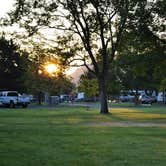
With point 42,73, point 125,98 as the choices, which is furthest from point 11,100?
point 125,98

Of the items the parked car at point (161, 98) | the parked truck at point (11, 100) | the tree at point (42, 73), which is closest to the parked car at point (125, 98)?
the parked car at point (161, 98)

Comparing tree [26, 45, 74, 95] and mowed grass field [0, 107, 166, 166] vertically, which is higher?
tree [26, 45, 74, 95]

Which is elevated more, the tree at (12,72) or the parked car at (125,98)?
the tree at (12,72)

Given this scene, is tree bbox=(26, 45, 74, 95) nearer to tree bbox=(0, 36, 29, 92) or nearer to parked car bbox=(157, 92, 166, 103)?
tree bbox=(0, 36, 29, 92)

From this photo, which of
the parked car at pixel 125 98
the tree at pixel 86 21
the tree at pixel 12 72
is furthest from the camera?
the parked car at pixel 125 98

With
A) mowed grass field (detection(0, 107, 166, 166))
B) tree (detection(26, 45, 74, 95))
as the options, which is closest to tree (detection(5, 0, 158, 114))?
tree (detection(26, 45, 74, 95))

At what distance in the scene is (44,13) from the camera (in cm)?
5044

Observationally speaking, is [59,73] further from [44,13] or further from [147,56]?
[147,56]

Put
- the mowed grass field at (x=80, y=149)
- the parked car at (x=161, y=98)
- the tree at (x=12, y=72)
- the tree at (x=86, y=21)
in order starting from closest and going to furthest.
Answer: the mowed grass field at (x=80, y=149), the tree at (x=86, y=21), the tree at (x=12, y=72), the parked car at (x=161, y=98)

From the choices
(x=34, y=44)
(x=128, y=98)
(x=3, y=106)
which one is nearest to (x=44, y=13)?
(x=34, y=44)

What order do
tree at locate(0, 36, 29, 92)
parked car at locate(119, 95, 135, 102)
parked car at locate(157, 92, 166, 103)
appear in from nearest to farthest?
tree at locate(0, 36, 29, 92), parked car at locate(157, 92, 166, 103), parked car at locate(119, 95, 135, 102)

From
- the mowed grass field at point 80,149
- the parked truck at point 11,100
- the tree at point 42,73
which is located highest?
the tree at point 42,73

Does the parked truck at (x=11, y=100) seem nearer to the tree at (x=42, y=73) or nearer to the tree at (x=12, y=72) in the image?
the tree at (x=42, y=73)

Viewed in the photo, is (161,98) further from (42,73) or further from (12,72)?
(12,72)
